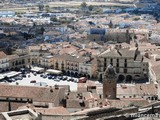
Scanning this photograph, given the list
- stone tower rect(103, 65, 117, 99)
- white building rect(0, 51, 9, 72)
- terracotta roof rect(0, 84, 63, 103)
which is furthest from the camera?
white building rect(0, 51, 9, 72)

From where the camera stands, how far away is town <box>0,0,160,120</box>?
28.9 meters

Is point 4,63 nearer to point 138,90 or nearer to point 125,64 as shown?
point 125,64

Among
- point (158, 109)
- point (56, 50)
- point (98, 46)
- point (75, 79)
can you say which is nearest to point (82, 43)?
point (98, 46)

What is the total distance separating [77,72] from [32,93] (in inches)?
959

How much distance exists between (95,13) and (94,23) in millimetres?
35304

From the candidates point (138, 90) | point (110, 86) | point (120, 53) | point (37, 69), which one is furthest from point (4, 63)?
point (110, 86)

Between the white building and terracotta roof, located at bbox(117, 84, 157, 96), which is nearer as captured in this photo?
terracotta roof, located at bbox(117, 84, 157, 96)

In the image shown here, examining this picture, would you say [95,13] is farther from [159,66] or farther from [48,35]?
[159,66]

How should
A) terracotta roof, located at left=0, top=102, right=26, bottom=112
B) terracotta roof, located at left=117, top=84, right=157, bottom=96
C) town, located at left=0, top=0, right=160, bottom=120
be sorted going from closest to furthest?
1. town, located at left=0, top=0, right=160, bottom=120
2. terracotta roof, located at left=0, top=102, right=26, bottom=112
3. terracotta roof, located at left=117, top=84, right=157, bottom=96

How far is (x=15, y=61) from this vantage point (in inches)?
2628

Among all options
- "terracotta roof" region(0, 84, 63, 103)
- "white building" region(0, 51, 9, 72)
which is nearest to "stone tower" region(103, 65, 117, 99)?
"terracotta roof" region(0, 84, 63, 103)

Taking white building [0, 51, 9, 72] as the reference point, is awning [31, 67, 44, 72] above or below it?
below

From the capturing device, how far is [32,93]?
128ft

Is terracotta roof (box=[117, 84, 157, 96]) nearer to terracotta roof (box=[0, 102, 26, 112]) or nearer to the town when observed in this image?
the town
